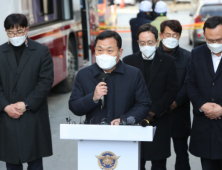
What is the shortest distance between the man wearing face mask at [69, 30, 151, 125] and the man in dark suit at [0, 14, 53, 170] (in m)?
0.82

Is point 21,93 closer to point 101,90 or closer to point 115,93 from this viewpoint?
point 115,93

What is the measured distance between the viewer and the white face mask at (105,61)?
2791mm

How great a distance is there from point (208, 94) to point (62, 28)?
15.6ft

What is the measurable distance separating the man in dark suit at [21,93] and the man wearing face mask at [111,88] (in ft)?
2.69

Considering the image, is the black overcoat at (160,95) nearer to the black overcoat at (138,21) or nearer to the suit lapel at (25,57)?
the suit lapel at (25,57)

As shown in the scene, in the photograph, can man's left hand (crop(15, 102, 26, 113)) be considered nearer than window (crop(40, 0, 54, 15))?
Yes

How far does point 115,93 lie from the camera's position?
289 cm

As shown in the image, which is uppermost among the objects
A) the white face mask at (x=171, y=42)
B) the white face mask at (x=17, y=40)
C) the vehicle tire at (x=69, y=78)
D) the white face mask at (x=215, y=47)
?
the white face mask at (x=17, y=40)

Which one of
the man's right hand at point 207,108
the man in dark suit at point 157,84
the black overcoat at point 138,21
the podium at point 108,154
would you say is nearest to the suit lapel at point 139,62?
the man in dark suit at point 157,84

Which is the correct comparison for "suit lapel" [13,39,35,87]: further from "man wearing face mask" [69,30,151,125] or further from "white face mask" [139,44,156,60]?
"white face mask" [139,44,156,60]

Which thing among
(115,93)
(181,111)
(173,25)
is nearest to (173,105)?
(181,111)

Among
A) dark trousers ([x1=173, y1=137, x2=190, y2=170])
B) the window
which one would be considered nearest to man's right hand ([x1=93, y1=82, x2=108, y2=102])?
dark trousers ([x1=173, y1=137, x2=190, y2=170])

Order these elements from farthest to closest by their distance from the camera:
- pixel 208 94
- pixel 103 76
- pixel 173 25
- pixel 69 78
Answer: pixel 69 78, pixel 173 25, pixel 208 94, pixel 103 76

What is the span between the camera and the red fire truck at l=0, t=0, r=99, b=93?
6.42 m
